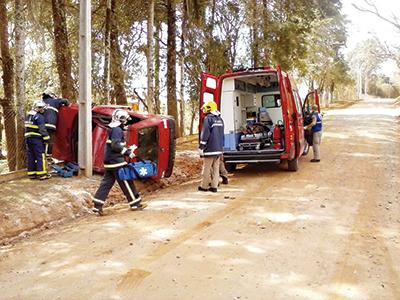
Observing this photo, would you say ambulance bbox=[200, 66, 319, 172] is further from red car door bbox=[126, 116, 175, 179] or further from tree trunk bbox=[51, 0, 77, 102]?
tree trunk bbox=[51, 0, 77, 102]

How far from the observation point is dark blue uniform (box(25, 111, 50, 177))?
838cm

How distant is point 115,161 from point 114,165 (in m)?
0.07

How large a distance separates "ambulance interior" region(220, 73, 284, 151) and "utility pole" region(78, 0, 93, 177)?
322 centimetres

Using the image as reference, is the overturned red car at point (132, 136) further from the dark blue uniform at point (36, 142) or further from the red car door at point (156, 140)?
the dark blue uniform at point (36, 142)

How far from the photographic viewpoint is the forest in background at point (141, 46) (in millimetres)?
10680

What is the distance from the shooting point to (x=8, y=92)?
10.6 m

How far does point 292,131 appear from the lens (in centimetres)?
976

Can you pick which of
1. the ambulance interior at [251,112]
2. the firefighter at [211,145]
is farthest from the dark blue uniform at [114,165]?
the ambulance interior at [251,112]

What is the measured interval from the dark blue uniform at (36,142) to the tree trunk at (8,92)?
6.72ft

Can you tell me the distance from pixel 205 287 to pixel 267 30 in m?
17.8

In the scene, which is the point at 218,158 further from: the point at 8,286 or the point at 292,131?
the point at 8,286

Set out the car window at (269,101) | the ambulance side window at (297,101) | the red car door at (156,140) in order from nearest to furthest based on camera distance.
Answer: the red car door at (156,140) → the ambulance side window at (297,101) → the car window at (269,101)

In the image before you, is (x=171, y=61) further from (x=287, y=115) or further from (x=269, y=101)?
(x=287, y=115)

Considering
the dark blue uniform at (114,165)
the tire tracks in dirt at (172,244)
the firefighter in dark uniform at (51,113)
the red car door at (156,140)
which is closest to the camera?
the tire tracks in dirt at (172,244)
